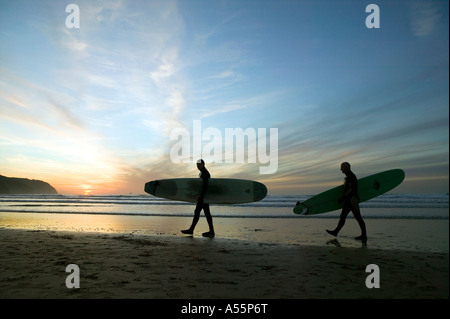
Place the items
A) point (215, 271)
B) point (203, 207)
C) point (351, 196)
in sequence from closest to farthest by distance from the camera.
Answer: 1. point (215, 271)
2. point (351, 196)
3. point (203, 207)

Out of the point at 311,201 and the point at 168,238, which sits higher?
the point at 311,201

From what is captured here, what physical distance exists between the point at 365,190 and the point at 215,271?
6982mm

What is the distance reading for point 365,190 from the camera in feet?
29.8

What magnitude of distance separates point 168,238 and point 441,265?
19.8 ft

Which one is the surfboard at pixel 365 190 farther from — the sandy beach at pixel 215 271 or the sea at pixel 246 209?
the sea at pixel 246 209

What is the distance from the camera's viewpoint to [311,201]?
9383 mm

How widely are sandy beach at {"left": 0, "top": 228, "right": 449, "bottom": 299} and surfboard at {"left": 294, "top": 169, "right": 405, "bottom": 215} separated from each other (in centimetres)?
311

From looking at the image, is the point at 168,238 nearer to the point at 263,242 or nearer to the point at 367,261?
the point at 263,242

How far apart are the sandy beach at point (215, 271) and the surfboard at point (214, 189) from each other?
11.7 feet

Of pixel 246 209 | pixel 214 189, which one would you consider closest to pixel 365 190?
pixel 214 189

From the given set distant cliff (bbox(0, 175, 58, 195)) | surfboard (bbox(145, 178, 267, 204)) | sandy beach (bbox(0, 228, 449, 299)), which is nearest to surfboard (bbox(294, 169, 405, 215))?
surfboard (bbox(145, 178, 267, 204))

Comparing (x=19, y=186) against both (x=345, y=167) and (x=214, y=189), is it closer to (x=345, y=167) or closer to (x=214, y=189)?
(x=214, y=189)

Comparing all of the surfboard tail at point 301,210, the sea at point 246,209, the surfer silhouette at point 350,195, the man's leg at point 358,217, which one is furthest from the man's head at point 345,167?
the sea at point 246,209
